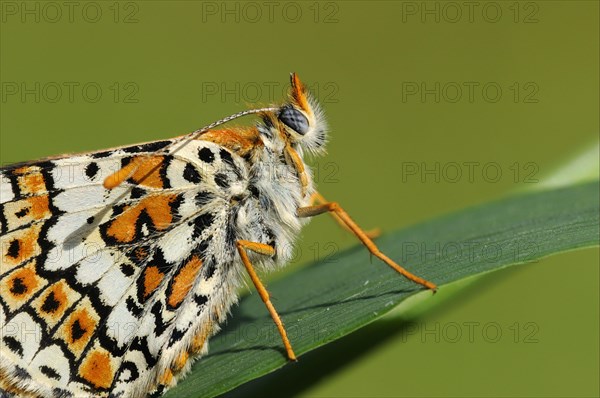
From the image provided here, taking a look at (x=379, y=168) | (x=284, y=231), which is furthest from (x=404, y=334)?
(x=379, y=168)

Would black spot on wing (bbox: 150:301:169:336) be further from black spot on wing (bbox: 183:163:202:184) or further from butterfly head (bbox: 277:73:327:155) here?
butterfly head (bbox: 277:73:327:155)

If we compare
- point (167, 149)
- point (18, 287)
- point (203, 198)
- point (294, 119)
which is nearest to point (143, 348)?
point (18, 287)

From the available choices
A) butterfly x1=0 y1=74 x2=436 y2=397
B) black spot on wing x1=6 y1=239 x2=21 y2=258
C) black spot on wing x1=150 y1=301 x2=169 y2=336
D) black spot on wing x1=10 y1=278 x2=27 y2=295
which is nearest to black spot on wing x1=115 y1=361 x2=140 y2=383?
butterfly x1=0 y1=74 x2=436 y2=397

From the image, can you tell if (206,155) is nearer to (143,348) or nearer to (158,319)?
(158,319)

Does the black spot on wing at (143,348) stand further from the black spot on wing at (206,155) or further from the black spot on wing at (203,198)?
the black spot on wing at (206,155)

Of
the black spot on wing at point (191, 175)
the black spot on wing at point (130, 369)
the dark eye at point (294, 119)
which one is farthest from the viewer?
the dark eye at point (294, 119)

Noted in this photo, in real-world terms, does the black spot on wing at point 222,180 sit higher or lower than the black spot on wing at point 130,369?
higher

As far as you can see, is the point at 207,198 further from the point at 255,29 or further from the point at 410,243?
the point at 255,29

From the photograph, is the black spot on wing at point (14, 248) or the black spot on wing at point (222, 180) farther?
the black spot on wing at point (222, 180)

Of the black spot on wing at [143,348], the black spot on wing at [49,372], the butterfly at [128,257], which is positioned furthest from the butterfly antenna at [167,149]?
the black spot on wing at [49,372]
